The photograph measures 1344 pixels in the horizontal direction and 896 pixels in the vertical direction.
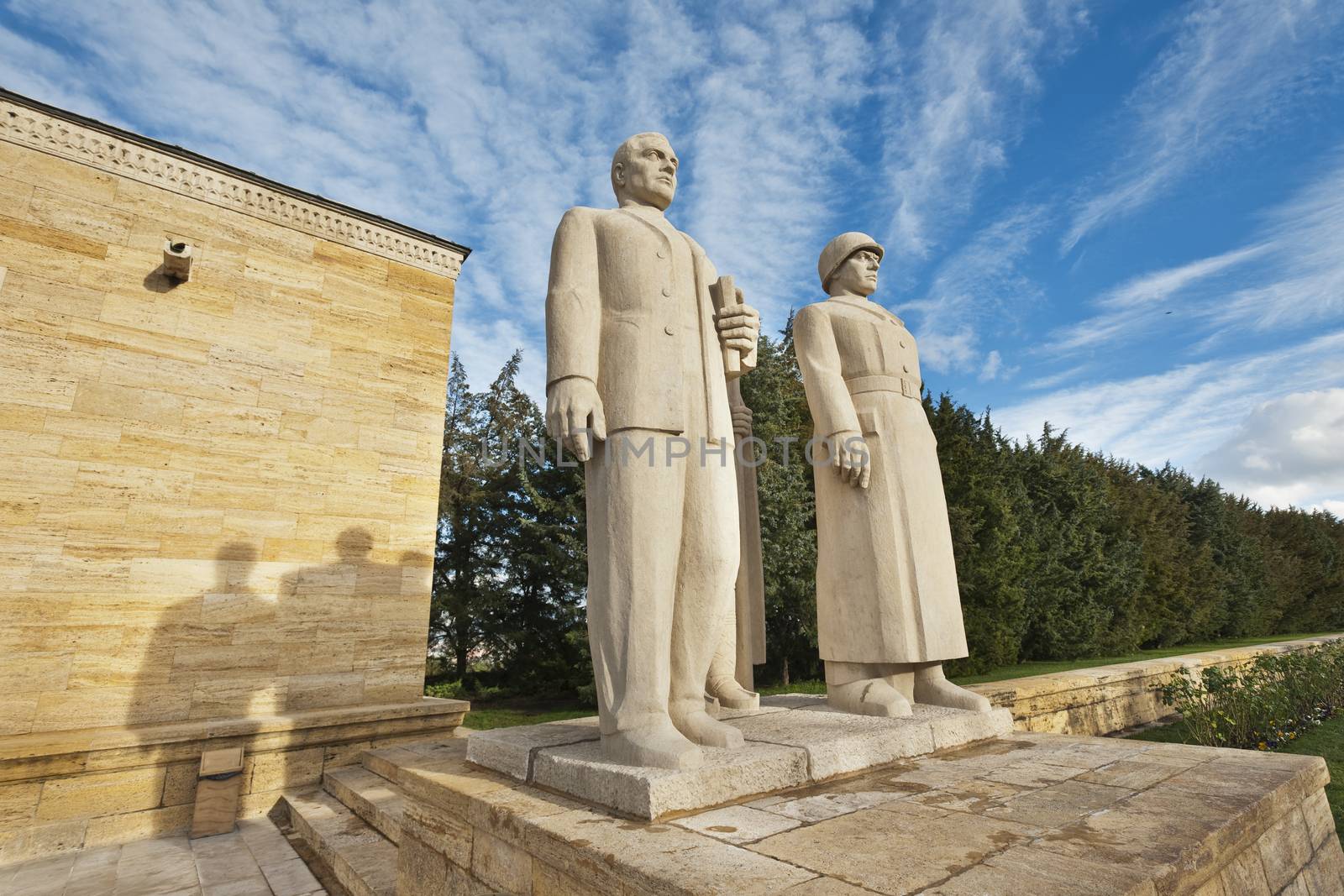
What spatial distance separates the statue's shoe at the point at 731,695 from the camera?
13.1ft

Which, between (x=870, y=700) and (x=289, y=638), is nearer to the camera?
(x=870, y=700)

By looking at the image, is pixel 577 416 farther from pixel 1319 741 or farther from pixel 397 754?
pixel 1319 741

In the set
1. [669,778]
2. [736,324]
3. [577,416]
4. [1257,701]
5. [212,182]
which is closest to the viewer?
[669,778]

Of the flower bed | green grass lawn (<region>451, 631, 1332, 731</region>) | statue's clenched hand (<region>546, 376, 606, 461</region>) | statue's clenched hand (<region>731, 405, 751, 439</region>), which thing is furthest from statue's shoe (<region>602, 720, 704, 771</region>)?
green grass lawn (<region>451, 631, 1332, 731</region>)

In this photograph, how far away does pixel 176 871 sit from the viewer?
462 centimetres

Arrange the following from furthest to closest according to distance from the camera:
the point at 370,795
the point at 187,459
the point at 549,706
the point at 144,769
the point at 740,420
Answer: the point at 549,706, the point at 187,459, the point at 144,769, the point at 370,795, the point at 740,420

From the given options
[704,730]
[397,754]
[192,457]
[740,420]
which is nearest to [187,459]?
[192,457]

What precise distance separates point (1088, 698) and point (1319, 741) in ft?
8.63

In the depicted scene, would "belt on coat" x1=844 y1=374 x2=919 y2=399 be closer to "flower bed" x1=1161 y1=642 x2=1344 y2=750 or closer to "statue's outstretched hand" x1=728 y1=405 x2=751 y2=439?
"statue's outstretched hand" x1=728 y1=405 x2=751 y2=439

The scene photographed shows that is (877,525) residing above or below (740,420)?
below

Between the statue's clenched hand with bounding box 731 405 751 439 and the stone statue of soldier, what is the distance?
0.72 metres

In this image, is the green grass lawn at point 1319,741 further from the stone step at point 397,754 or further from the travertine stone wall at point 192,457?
the travertine stone wall at point 192,457

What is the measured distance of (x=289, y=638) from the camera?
657 cm

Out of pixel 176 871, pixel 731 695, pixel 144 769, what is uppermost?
pixel 731 695
